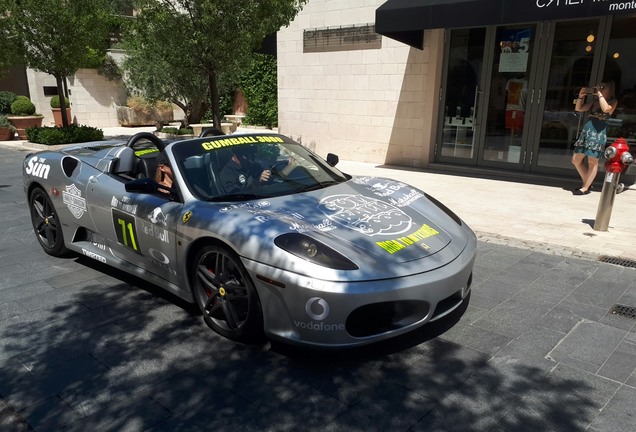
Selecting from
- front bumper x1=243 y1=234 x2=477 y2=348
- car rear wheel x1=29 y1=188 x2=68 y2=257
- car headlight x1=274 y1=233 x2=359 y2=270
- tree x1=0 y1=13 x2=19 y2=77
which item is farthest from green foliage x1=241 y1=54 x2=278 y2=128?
front bumper x1=243 y1=234 x2=477 y2=348

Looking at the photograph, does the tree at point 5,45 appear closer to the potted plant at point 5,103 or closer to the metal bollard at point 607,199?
the potted plant at point 5,103

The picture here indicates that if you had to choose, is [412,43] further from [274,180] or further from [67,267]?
[67,267]

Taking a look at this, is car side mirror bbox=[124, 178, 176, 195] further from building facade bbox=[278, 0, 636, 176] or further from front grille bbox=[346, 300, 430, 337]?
building facade bbox=[278, 0, 636, 176]

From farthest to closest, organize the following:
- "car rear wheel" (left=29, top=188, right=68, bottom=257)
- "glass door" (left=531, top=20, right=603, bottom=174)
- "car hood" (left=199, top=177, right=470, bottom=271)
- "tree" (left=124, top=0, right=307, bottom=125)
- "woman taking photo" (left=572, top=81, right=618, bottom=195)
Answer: "glass door" (left=531, top=20, right=603, bottom=174) < "tree" (left=124, top=0, right=307, bottom=125) < "woman taking photo" (left=572, top=81, right=618, bottom=195) < "car rear wheel" (left=29, top=188, right=68, bottom=257) < "car hood" (left=199, top=177, right=470, bottom=271)

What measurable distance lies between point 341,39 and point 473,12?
13.5ft

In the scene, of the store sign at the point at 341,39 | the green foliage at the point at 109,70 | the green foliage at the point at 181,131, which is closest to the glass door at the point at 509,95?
the store sign at the point at 341,39

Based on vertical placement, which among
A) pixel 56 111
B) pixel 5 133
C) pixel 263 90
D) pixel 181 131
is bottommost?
pixel 5 133

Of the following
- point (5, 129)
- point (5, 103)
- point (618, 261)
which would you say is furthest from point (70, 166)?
point (5, 103)

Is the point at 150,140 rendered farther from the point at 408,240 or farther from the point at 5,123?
the point at 5,123

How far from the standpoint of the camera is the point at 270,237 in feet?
10.4

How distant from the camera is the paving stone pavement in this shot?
105 inches

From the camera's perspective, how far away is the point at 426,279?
10.2 feet

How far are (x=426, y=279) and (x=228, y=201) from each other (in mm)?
1533

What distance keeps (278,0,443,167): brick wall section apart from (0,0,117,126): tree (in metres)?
5.88
